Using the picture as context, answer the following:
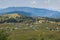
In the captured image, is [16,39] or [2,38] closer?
[2,38]

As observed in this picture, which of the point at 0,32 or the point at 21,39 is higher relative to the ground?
the point at 0,32

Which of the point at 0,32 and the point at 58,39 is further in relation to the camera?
the point at 58,39

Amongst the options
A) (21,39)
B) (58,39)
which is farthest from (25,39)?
(58,39)

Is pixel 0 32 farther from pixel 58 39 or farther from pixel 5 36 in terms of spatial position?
pixel 58 39

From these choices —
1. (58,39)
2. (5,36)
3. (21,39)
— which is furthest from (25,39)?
(5,36)

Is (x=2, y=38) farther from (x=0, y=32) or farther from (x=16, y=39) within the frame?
(x=16, y=39)

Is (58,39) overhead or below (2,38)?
below

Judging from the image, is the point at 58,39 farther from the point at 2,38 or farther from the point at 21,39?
the point at 2,38

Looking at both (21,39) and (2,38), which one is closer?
(2,38)
